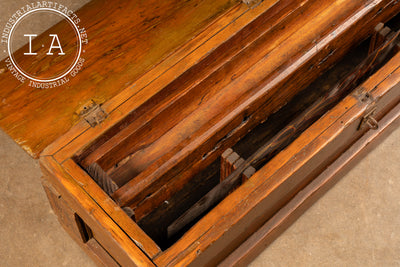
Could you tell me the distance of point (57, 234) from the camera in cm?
317

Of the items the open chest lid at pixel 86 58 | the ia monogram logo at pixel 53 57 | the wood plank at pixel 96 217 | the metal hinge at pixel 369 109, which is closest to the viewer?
the wood plank at pixel 96 217

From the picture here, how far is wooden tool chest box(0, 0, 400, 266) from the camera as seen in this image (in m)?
2.39

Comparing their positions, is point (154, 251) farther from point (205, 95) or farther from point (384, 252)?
point (384, 252)

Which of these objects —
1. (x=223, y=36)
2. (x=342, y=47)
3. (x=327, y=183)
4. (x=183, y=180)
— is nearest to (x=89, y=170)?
(x=183, y=180)

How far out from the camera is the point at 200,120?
9.16ft

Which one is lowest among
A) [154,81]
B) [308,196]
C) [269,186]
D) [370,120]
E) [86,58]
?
[308,196]

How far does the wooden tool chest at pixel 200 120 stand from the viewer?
2.39 metres

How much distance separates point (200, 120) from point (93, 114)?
521 mm

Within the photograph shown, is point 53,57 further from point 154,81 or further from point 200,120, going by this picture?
point 200,120

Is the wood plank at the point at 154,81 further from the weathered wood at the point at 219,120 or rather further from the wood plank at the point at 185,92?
the weathered wood at the point at 219,120

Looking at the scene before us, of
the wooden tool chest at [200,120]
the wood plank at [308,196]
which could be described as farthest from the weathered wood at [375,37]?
the wood plank at [308,196]

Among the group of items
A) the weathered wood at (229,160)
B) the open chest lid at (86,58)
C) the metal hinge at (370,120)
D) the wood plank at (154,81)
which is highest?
the open chest lid at (86,58)

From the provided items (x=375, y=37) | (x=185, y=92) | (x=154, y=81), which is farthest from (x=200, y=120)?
(x=375, y=37)

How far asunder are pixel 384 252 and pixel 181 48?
4.50 feet
